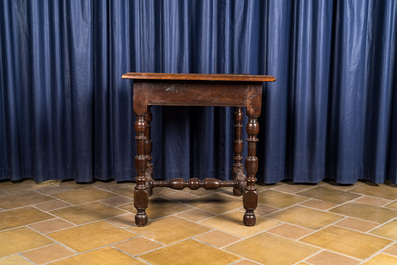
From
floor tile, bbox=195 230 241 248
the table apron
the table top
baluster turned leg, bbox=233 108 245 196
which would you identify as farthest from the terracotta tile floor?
the table top

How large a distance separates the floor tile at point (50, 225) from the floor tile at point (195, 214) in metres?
0.55

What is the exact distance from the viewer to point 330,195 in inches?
99.2

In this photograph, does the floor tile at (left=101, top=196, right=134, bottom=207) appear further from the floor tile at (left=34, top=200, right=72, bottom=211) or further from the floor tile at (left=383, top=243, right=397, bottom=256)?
the floor tile at (left=383, top=243, right=397, bottom=256)

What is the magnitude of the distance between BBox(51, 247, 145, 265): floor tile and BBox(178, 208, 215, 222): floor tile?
497 millimetres

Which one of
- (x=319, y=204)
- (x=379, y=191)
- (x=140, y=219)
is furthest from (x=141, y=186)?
(x=379, y=191)

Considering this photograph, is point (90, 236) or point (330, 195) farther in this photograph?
point (330, 195)

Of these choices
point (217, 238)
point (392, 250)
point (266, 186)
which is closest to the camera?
point (392, 250)

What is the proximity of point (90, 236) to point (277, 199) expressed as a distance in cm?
109

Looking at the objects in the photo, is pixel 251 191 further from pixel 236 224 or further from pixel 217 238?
pixel 217 238

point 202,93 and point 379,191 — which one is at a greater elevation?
point 202,93

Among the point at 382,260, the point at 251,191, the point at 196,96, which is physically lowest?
the point at 382,260

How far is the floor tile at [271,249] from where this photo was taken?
1.62 metres

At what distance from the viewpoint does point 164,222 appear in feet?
6.65

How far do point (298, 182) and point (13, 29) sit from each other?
2.05 metres
